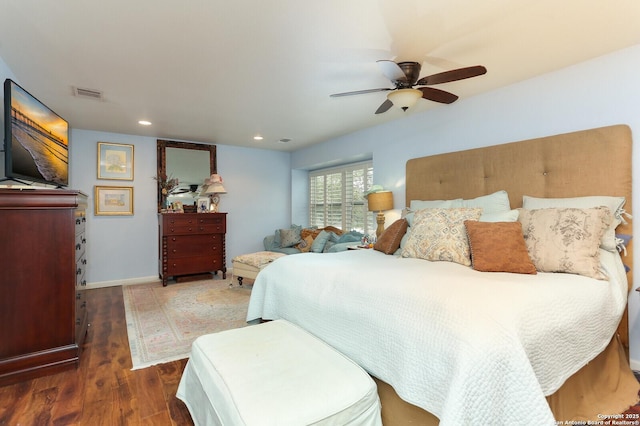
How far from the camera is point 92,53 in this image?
2.28 metres

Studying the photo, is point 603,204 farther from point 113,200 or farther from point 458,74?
point 113,200

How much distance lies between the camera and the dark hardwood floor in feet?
5.59

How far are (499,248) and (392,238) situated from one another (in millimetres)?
945

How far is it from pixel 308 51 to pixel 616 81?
7.36 ft

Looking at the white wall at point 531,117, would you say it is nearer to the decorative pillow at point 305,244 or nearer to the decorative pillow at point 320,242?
the decorative pillow at point 320,242

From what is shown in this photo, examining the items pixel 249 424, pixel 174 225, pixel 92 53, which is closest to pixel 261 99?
pixel 92 53

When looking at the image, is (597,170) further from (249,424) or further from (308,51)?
(249,424)

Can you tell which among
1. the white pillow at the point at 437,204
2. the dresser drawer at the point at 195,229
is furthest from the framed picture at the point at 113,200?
the white pillow at the point at 437,204

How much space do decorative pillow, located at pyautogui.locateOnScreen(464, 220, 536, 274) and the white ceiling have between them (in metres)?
1.26

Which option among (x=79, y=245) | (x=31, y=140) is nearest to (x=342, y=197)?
(x=79, y=245)

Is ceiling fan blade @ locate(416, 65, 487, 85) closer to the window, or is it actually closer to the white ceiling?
the white ceiling

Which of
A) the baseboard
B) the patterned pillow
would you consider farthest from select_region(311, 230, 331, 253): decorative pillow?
the baseboard

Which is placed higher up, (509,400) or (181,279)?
(509,400)

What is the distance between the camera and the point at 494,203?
2684 millimetres
